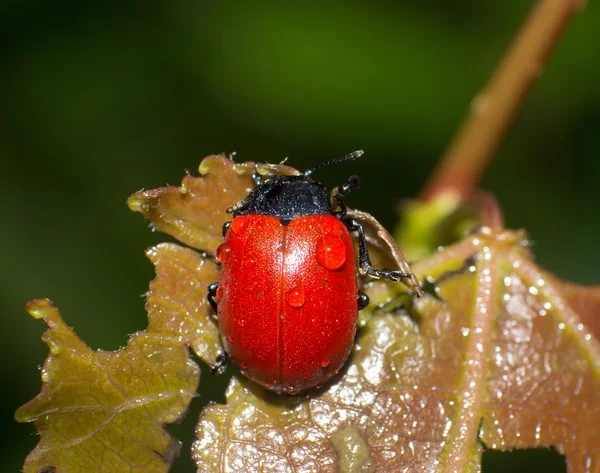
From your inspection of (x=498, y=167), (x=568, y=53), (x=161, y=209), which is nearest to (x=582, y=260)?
(x=498, y=167)

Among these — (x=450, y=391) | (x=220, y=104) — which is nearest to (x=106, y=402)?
(x=450, y=391)

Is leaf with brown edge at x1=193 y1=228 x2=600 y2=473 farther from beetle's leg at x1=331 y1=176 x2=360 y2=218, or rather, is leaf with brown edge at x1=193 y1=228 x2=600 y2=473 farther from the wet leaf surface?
beetle's leg at x1=331 y1=176 x2=360 y2=218

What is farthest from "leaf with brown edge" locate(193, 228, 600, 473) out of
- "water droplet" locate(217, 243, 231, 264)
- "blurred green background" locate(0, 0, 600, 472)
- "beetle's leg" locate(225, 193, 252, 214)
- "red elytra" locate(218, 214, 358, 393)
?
"blurred green background" locate(0, 0, 600, 472)

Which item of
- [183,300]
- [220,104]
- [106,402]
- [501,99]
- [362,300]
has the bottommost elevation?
[106,402]

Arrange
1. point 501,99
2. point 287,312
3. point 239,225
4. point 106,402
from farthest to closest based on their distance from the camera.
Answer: point 501,99 → point 239,225 → point 287,312 → point 106,402

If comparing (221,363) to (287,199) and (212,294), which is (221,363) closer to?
(212,294)

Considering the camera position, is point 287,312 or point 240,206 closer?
point 287,312

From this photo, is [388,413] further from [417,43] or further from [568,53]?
[568,53]
